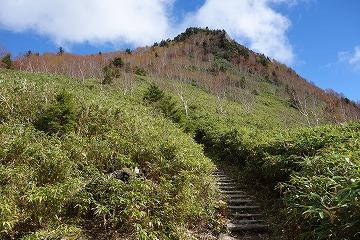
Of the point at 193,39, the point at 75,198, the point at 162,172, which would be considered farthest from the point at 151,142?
the point at 193,39

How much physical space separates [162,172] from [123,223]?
8.53 ft

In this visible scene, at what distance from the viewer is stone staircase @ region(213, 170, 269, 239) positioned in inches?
278

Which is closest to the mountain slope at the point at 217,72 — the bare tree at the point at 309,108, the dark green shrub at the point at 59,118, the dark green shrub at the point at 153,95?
the bare tree at the point at 309,108

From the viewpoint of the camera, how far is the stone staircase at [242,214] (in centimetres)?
706

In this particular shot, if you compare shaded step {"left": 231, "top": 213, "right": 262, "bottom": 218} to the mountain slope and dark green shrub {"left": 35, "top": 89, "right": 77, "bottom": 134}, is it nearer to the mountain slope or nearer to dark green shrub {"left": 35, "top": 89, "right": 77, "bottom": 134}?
dark green shrub {"left": 35, "top": 89, "right": 77, "bottom": 134}

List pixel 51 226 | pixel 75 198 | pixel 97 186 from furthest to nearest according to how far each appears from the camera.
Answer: pixel 97 186 → pixel 75 198 → pixel 51 226

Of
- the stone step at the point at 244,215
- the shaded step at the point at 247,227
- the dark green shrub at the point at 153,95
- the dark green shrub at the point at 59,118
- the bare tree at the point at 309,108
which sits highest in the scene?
the bare tree at the point at 309,108

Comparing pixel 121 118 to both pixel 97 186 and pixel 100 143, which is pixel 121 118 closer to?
pixel 100 143

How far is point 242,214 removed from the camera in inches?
315

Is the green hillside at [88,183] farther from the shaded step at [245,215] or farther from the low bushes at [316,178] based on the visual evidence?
the low bushes at [316,178]

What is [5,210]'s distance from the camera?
4.46 meters

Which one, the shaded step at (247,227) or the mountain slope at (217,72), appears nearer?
the shaded step at (247,227)

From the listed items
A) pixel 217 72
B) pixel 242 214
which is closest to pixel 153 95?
pixel 242 214

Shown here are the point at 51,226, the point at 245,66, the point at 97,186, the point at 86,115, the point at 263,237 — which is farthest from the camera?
the point at 245,66
